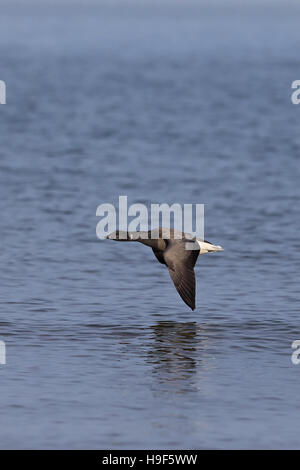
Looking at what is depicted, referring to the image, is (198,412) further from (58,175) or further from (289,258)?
(58,175)

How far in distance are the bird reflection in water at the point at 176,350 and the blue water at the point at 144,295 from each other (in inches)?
1.3

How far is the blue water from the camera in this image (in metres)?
14.8

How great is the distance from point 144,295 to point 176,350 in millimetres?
3807

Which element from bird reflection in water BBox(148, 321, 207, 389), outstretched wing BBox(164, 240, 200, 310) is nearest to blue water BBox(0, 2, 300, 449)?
bird reflection in water BBox(148, 321, 207, 389)

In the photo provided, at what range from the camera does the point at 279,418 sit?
1476cm

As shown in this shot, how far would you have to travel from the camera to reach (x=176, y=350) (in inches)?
707

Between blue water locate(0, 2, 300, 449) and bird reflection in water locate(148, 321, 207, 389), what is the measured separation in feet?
0.11

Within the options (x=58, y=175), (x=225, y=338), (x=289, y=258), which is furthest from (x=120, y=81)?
(x=225, y=338)

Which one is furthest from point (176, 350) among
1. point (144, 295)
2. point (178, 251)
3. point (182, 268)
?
point (144, 295)

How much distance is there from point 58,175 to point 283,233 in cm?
1125

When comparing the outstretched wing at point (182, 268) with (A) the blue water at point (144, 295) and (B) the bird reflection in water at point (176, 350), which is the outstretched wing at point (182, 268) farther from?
(A) the blue water at point (144, 295)

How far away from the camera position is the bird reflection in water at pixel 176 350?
16719mm

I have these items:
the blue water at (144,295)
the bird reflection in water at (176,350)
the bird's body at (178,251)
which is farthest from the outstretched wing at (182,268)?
the blue water at (144,295)

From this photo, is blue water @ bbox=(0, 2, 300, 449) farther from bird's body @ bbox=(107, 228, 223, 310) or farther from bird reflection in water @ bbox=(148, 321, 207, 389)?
bird's body @ bbox=(107, 228, 223, 310)
